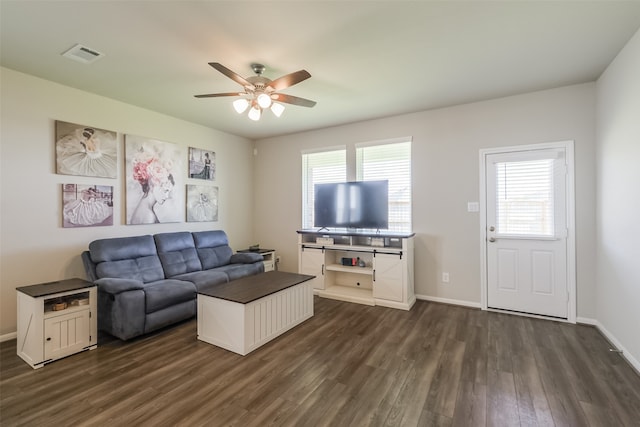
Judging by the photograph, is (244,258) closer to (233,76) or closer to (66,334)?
(66,334)

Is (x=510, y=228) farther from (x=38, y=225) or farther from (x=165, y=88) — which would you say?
(x=38, y=225)

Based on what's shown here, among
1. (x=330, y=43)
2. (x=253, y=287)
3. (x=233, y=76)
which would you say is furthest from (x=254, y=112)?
(x=253, y=287)

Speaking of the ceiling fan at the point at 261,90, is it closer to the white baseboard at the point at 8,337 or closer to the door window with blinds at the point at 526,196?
the door window with blinds at the point at 526,196

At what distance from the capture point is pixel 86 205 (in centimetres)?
350

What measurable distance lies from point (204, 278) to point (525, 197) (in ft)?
13.4

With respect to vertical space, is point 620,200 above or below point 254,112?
below

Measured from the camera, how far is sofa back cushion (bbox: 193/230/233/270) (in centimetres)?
434

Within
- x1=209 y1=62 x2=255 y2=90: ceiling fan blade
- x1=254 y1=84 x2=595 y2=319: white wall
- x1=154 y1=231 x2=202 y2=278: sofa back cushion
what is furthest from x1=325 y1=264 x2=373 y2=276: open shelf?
x1=209 y1=62 x2=255 y2=90: ceiling fan blade

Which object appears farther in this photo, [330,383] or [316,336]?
[316,336]

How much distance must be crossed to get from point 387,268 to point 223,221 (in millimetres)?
3007

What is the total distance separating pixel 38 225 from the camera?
124 inches

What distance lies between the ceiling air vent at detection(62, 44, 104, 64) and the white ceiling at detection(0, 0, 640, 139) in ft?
0.18

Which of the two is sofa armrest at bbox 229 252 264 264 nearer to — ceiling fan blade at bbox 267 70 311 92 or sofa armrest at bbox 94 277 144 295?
sofa armrest at bbox 94 277 144 295

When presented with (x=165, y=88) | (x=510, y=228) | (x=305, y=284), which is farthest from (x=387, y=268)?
(x=165, y=88)
